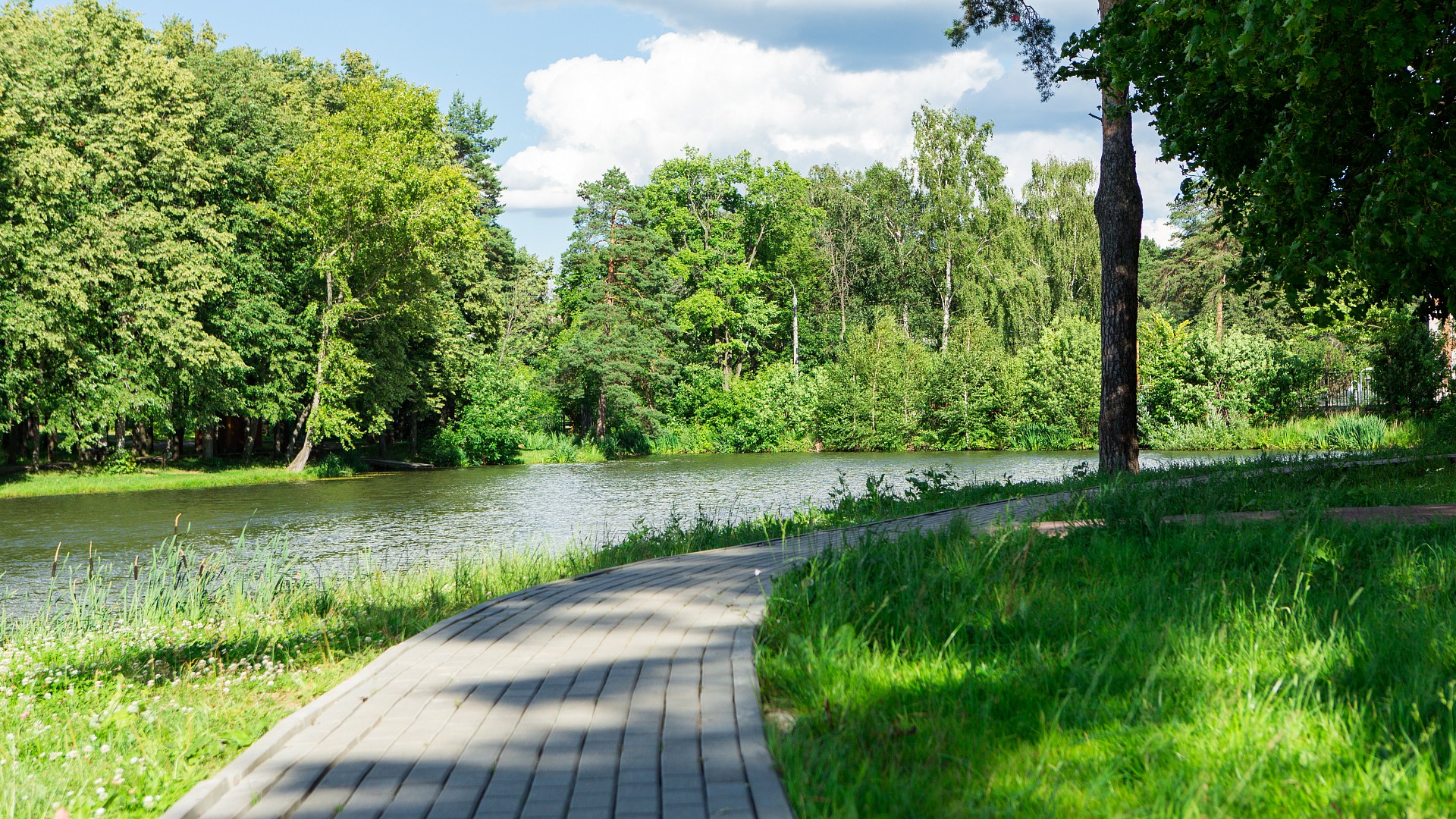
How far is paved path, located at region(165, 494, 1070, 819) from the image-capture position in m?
2.87

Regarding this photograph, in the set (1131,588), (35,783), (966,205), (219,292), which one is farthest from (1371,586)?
(966,205)

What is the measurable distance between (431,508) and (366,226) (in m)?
13.9

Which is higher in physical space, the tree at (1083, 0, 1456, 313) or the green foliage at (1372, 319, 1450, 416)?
the tree at (1083, 0, 1456, 313)

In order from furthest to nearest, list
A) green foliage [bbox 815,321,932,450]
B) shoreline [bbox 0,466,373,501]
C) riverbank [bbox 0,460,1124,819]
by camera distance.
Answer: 1. green foliage [bbox 815,321,932,450]
2. shoreline [bbox 0,466,373,501]
3. riverbank [bbox 0,460,1124,819]

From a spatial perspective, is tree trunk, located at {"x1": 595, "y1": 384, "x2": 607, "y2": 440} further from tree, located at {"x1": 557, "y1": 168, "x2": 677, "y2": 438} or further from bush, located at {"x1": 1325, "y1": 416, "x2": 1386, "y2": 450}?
bush, located at {"x1": 1325, "y1": 416, "x2": 1386, "y2": 450}

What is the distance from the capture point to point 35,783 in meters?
3.53

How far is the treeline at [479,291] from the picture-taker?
26.8m

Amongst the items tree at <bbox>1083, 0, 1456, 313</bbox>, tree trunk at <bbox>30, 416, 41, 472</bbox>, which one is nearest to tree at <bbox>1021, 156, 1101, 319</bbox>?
tree at <bbox>1083, 0, 1456, 313</bbox>

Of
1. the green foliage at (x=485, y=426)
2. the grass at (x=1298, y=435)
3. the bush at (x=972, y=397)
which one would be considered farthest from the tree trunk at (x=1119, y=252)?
the green foliage at (x=485, y=426)

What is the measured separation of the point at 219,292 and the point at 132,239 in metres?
2.64

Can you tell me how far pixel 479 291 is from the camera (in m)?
44.1

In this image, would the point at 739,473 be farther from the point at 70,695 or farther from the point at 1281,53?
the point at 70,695

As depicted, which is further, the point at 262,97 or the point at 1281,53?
the point at 262,97

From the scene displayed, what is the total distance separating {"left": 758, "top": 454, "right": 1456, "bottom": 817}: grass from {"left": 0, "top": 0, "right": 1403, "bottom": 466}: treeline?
23.4 metres
